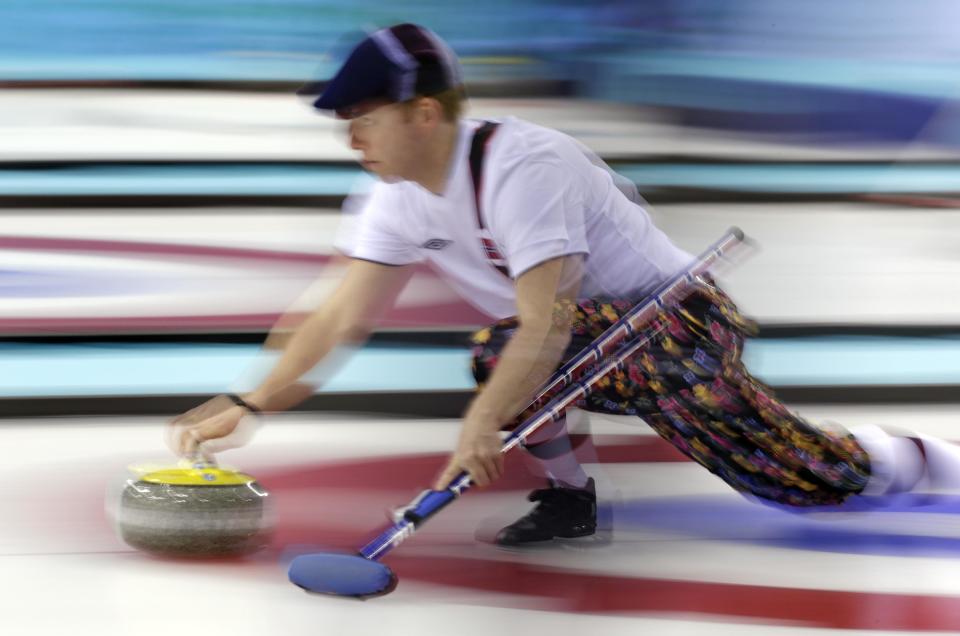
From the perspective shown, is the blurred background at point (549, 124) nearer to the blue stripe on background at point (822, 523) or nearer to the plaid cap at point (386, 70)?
the blue stripe on background at point (822, 523)

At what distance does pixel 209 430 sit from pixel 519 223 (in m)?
0.53

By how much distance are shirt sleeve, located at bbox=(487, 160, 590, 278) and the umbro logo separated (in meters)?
0.15

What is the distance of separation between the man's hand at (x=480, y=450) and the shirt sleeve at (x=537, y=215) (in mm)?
197

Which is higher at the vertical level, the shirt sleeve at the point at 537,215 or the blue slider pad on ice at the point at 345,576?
the shirt sleeve at the point at 537,215

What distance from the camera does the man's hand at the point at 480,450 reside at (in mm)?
1624

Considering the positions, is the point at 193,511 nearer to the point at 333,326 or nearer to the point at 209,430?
the point at 209,430

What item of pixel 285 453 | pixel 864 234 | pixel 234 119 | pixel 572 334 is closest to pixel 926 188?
pixel 864 234

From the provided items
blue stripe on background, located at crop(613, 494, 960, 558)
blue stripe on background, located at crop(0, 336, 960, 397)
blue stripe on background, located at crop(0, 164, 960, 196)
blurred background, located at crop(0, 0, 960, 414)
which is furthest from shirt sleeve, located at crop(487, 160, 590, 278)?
blue stripe on background, located at crop(0, 164, 960, 196)

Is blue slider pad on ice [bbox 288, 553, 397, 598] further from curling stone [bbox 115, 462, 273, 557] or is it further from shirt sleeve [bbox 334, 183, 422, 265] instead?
shirt sleeve [bbox 334, 183, 422, 265]

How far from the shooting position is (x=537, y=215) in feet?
5.40

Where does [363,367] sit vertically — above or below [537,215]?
below

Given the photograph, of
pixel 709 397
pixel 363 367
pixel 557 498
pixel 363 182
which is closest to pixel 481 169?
pixel 709 397

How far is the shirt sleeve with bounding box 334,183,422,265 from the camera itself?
187cm

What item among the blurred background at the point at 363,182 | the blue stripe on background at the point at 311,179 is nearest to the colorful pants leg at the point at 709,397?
the blurred background at the point at 363,182
